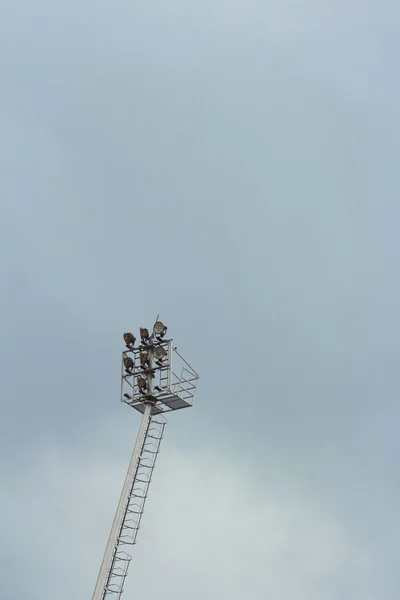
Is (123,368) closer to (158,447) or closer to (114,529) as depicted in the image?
(158,447)

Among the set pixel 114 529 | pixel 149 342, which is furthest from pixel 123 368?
pixel 114 529

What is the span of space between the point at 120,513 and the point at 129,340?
1280cm

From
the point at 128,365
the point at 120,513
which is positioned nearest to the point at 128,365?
the point at 128,365

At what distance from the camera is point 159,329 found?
6562 centimetres

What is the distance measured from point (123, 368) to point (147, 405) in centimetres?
373

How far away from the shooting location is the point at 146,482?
6062cm

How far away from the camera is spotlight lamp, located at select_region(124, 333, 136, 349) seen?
66375 millimetres

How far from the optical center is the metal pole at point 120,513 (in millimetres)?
56344

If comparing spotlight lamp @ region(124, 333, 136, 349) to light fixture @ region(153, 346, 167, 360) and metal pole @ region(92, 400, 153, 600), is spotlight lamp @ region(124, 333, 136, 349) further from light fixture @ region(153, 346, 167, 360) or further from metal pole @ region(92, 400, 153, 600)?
metal pole @ region(92, 400, 153, 600)

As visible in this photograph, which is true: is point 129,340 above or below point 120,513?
above

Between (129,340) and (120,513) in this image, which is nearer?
(120,513)

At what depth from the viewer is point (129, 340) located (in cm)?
6644

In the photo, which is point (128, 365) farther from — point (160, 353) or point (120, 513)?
point (120, 513)

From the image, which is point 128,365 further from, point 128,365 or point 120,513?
point 120,513
